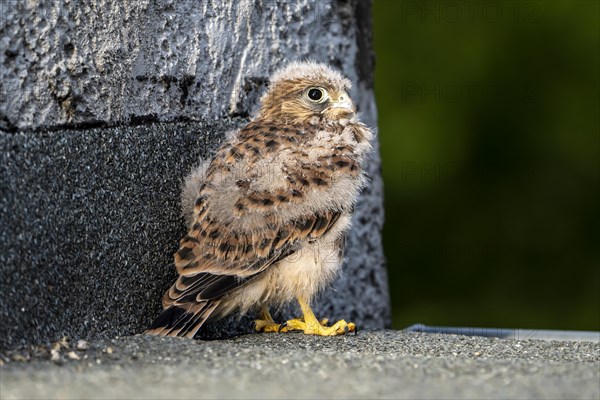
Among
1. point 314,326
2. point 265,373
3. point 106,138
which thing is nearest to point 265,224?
point 314,326

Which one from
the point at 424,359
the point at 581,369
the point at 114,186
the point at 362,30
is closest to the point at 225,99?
the point at 114,186

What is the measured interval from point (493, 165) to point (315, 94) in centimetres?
280

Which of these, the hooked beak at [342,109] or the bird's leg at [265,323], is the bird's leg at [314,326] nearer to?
the bird's leg at [265,323]

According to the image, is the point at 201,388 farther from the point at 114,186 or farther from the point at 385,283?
the point at 385,283

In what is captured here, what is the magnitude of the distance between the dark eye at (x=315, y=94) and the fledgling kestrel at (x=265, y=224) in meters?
0.17

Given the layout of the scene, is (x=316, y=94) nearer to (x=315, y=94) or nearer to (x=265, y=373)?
(x=315, y=94)

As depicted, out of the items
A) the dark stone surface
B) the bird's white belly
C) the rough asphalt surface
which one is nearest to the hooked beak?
the dark stone surface

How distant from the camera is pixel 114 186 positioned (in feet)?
11.3

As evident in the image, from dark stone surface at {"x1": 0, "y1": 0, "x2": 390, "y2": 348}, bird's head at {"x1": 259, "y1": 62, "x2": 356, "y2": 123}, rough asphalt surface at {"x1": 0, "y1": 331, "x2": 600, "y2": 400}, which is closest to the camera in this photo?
rough asphalt surface at {"x1": 0, "y1": 331, "x2": 600, "y2": 400}

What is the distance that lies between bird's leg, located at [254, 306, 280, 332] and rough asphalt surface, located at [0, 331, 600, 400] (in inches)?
22.0

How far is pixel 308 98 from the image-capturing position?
413 centimetres

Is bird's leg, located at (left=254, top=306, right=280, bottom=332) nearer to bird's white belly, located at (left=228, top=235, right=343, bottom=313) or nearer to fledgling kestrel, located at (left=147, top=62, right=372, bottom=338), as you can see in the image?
fledgling kestrel, located at (left=147, top=62, right=372, bottom=338)

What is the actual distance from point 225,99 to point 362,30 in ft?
3.72

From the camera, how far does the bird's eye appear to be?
13.6ft
